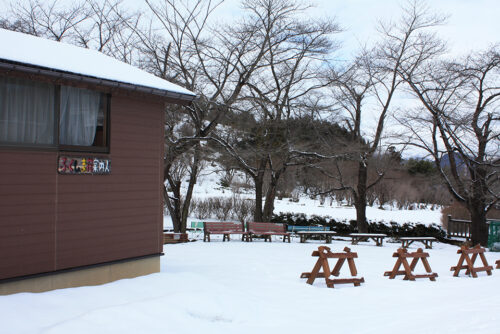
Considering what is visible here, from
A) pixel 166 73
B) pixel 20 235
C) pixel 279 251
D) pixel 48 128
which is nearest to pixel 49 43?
pixel 48 128

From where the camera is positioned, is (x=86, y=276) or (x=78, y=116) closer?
(x=78, y=116)

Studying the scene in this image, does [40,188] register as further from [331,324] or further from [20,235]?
[331,324]

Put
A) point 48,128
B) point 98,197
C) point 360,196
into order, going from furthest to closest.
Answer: point 360,196 → point 98,197 → point 48,128

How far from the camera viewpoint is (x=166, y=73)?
18.2 metres

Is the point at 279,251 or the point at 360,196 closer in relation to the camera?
the point at 279,251

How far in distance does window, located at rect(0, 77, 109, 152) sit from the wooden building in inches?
0.5

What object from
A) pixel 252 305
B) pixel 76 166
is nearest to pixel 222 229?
pixel 252 305

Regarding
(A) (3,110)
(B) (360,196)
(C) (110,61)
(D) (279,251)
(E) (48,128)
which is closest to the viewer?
(A) (3,110)

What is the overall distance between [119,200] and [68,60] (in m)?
2.32

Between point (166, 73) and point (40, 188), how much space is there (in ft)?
42.1

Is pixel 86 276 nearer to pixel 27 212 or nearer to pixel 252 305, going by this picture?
pixel 27 212

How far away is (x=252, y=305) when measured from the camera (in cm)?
641

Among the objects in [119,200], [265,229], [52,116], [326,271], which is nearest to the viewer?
[52,116]

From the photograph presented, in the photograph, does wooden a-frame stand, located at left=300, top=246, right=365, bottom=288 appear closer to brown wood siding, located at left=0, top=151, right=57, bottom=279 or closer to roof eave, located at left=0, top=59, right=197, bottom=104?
roof eave, located at left=0, top=59, right=197, bottom=104
